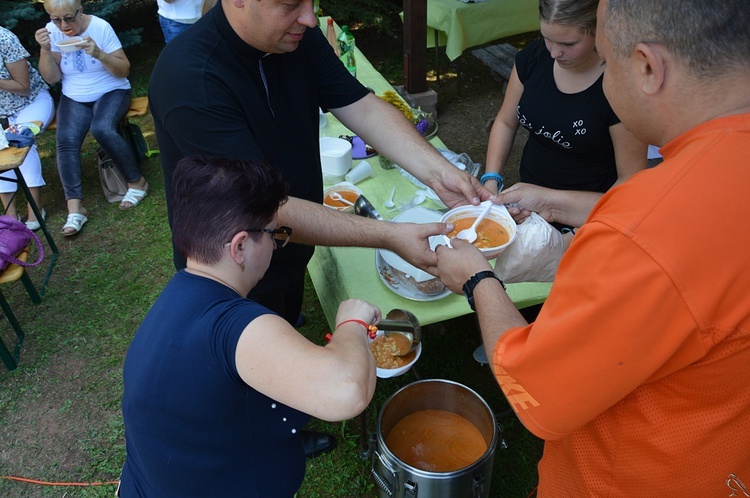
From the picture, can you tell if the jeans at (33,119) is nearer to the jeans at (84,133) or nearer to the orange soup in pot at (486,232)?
the jeans at (84,133)

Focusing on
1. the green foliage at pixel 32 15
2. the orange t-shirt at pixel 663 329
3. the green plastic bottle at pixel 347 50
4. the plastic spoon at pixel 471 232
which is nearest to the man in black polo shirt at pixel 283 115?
the plastic spoon at pixel 471 232

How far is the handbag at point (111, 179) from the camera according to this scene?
18.8 feet

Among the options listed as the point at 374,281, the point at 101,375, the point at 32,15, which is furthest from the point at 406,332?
the point at 32,15

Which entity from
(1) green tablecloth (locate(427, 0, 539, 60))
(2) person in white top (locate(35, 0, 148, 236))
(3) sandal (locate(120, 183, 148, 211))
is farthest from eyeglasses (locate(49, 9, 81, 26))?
(1) green tablecloth (locate(427, 0, 539, 60))

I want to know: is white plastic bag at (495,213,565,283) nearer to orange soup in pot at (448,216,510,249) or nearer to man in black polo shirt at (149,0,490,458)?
orange soup in pot at (448,216,510,249)

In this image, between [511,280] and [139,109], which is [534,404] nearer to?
[511,280]

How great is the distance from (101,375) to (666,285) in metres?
3.93

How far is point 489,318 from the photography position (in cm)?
150

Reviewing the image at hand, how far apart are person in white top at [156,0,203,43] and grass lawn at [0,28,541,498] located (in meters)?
2.24

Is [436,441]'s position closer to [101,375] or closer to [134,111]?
[101,375]

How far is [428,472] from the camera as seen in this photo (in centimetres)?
213

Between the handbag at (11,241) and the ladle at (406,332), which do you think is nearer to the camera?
the ladle at (406,332)

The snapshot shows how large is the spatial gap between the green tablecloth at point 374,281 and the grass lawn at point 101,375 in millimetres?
823

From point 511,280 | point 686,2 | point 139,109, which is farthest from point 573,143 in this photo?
point 139,109
